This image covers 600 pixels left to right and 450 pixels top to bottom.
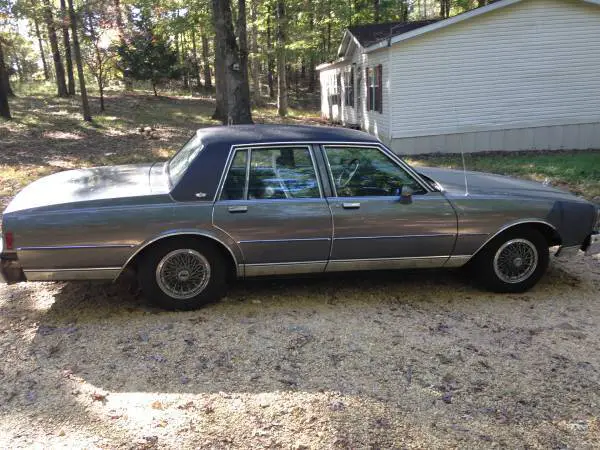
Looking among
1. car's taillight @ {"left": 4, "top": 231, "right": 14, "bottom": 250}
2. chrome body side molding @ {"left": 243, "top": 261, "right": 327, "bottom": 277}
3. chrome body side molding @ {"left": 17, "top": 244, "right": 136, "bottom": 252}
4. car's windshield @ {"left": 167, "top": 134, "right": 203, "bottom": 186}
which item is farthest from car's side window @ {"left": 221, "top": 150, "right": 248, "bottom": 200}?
car's taillight @ {"left": 4, "top": 231, "right": 14, "bottom": 250}

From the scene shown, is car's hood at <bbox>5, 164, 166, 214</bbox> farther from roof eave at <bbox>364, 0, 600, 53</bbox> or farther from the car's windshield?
roof eave at <bbox>364, 0, 600, 53</bbox>

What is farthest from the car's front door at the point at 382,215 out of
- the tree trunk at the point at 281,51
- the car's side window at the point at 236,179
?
the tree trunk at the point at 281,51

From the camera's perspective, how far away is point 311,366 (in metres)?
3.76

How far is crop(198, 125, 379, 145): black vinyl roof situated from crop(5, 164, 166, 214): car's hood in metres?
0.64

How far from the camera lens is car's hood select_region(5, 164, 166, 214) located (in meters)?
4.34

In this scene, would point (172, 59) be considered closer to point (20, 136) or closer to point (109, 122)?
point (109, 122)

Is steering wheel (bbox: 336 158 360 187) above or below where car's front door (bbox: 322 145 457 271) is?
above

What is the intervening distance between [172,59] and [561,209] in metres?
28.6

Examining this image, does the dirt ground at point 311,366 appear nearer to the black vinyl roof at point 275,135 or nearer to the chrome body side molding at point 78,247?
the chrome body side molding at point 78,247

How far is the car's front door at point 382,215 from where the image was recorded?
4.59 m

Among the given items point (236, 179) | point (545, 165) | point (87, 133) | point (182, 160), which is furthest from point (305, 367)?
point (87, 133)

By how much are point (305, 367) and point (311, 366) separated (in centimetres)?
4

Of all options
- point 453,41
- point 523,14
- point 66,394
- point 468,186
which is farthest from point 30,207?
point 523,14

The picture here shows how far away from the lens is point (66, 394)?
11.2 ft
